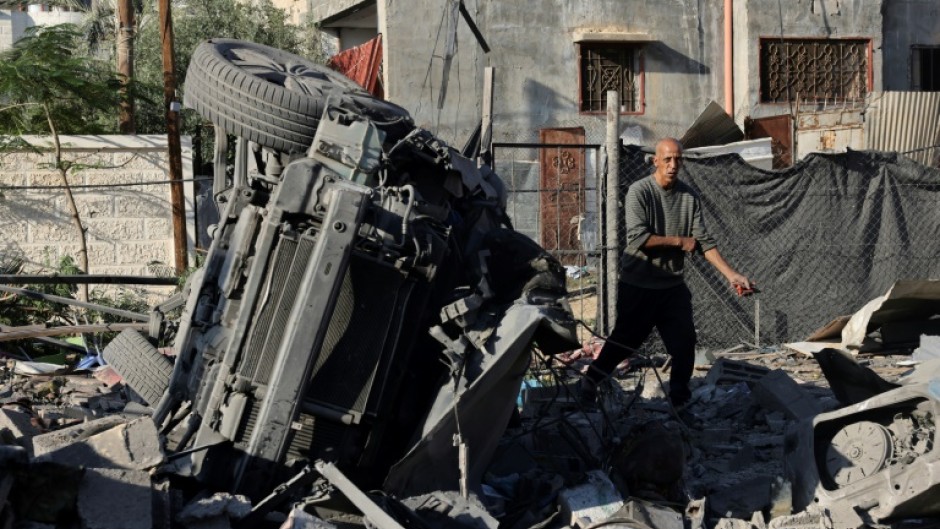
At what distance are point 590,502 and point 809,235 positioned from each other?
6612mm

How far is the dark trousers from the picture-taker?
7.57 meters

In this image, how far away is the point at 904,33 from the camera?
22.7 meters

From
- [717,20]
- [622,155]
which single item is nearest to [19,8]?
[717,20]

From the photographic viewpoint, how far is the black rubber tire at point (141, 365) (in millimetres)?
6199

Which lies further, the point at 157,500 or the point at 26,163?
the point at 26,163

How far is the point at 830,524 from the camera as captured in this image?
536cm

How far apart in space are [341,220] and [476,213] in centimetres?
119

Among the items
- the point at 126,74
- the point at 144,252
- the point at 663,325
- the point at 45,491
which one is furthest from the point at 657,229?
the point at 126,74

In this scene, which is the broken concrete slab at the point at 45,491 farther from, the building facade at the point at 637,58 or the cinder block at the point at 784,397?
the building facade at the point at 637,58

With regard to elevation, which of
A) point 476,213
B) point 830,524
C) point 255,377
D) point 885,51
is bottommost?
point 830,524

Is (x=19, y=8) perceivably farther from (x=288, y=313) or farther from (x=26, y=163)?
(x=288, y=313)

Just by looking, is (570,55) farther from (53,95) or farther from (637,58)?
(53,95)

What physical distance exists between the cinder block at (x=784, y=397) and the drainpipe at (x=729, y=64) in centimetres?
1442

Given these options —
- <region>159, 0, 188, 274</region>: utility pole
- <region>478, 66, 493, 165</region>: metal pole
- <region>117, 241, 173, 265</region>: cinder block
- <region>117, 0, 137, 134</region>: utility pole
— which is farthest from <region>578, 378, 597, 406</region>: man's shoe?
<region>117, 0, 137, 134</region>: utility pole
